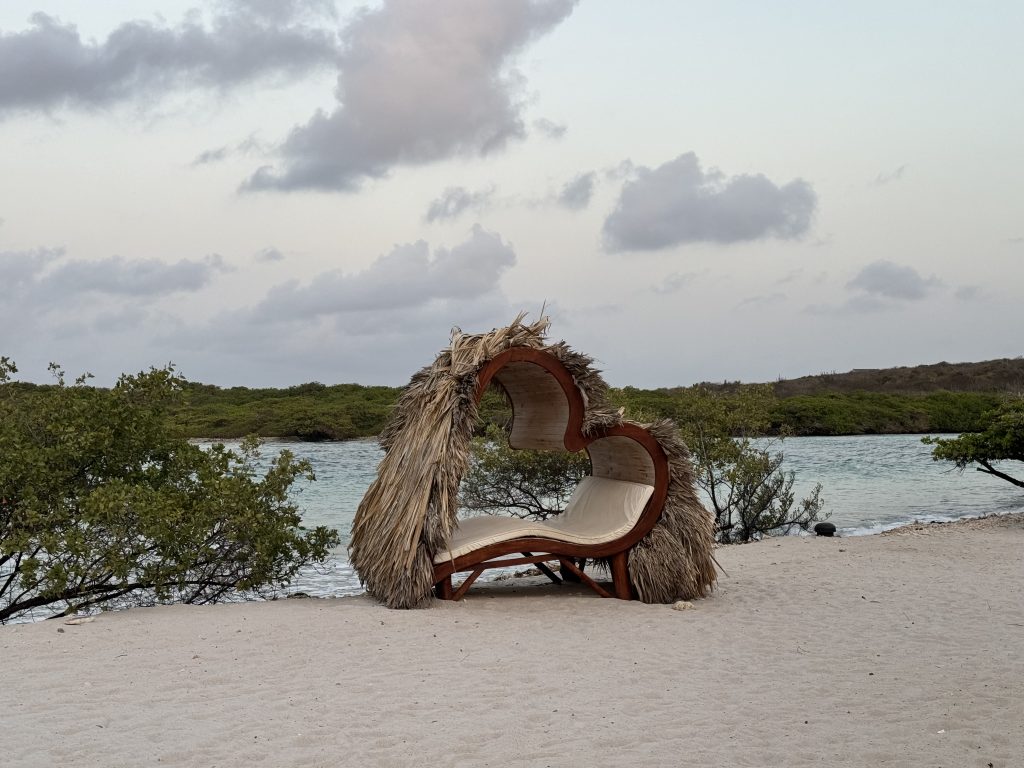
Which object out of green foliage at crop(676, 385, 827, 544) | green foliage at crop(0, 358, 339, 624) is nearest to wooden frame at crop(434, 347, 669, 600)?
green foliage at crop(0, 358, 339, 624)

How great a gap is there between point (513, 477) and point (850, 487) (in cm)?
1315

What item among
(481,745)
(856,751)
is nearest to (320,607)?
(481,745)

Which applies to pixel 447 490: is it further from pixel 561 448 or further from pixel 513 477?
pixel 513 477

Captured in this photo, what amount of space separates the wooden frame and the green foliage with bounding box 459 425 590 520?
4838 mm

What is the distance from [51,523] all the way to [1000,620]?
25.2 ft

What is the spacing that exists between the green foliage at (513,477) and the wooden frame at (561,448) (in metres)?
4.84

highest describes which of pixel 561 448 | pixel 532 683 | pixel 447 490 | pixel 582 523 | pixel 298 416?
pixel 298 416

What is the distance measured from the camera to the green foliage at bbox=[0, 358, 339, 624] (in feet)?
24.6

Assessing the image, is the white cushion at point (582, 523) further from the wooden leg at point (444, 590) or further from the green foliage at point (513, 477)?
the green foliage at point (513, 477)

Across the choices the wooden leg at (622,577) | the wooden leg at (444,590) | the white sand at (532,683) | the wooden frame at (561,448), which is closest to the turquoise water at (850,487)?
the wooden leg at (444,590)

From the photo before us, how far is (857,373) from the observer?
49.6 metres

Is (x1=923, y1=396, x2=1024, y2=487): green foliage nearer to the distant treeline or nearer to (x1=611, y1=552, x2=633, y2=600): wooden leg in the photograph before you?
(x1=611, y1=552, x2=633, y2=600): wooden leg

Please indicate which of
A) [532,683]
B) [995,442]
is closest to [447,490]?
[532,683]

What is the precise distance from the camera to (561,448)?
27.1ft
